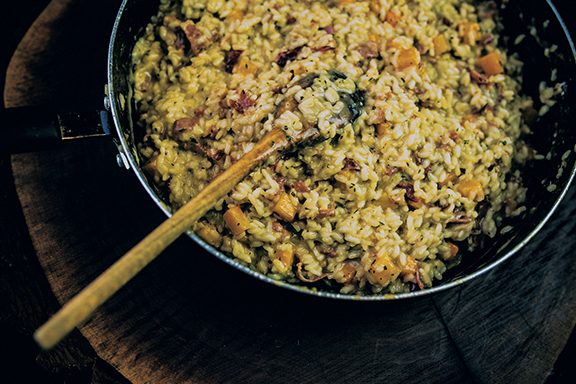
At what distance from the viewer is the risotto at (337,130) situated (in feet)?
9.83

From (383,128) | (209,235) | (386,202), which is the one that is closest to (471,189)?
(386,202)

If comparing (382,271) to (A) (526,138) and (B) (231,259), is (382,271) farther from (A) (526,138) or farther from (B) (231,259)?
(A) (526,138)

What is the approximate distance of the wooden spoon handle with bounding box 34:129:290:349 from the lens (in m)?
1.94

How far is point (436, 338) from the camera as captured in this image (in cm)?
354

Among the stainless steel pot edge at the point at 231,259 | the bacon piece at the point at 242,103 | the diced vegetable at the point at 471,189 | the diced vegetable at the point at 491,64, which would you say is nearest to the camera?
the stainless steel pot edge at the point at 231,259

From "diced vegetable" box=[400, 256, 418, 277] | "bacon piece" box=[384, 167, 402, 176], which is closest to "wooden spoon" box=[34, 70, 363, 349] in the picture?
"bacon piece" box=[384, 167, 402, 176]

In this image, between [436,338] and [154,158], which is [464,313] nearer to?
[436,338]

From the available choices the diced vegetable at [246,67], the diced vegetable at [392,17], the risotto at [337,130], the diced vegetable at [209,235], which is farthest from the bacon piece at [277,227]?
the diced vegetable at [392,17]

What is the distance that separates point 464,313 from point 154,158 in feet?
6.72

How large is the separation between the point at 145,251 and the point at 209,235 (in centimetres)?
80

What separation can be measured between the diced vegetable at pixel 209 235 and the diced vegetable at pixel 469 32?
6.27 feet

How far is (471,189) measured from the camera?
325cm

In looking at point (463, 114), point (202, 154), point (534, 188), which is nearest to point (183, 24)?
Result: point (202, 154)

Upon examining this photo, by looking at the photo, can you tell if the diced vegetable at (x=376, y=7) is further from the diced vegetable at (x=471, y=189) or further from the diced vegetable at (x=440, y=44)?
the diced vegetable at (x=471, y=189)
